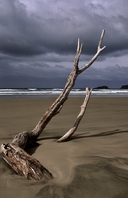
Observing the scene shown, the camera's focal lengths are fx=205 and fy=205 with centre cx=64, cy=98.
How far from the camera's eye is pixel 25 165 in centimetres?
247

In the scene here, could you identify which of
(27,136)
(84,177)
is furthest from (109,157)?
(27,136)

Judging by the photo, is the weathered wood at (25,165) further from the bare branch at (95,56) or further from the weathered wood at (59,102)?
the bare branch at (95,56)

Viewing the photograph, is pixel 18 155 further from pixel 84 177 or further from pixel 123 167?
pixel 123 167

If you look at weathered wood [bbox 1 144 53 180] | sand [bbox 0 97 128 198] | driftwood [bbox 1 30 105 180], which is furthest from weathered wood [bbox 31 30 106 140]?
weathered wood [bbox 1 144 53 180]

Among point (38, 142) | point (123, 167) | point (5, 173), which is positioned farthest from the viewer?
point (38, 142)

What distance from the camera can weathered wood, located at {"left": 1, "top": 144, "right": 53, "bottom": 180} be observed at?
7.88ft

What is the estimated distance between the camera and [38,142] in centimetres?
416

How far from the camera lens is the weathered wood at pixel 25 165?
7.88 feet

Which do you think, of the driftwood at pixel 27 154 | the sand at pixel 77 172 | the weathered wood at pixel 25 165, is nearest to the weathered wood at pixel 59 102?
the driftwood at pixel 27 154

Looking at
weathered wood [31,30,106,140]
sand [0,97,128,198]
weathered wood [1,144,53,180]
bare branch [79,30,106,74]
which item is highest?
bare branch [79,30,106,74]

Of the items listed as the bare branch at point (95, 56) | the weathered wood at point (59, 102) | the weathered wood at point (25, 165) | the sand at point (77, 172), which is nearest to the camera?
the sand at point (77, 172)

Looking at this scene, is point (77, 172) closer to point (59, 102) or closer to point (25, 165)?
point (25, 165)

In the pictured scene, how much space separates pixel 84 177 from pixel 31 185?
0.66 metres

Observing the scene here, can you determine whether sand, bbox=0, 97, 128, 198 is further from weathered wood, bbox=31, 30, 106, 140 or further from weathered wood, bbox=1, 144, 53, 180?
weathered wood, bbox=31, 30, 106, 140
